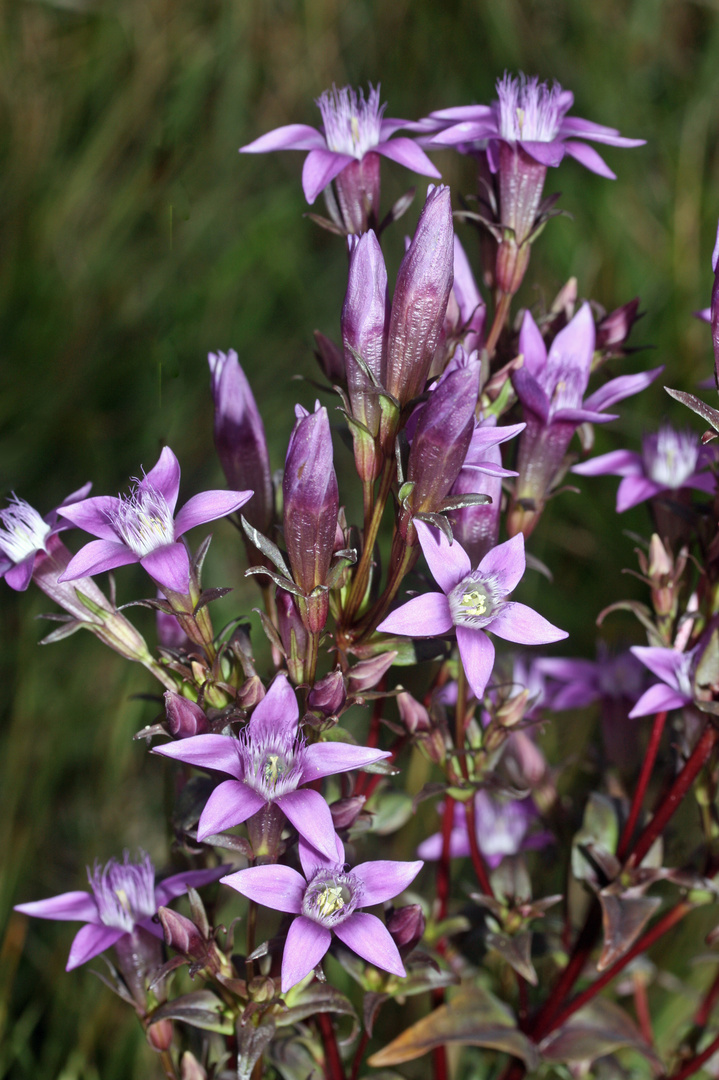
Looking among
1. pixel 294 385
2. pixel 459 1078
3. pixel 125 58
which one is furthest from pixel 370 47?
pixel 459 1078

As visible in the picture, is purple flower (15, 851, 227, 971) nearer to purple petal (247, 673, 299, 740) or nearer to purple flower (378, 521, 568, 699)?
purple petal (247, 673, 299, 740)

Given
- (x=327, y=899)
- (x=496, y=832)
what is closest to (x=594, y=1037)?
(x=496, y=832)

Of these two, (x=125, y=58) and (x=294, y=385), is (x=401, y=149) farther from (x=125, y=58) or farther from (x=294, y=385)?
(x=125, y=58)

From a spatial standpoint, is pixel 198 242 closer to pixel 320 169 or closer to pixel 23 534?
pixel 320 169

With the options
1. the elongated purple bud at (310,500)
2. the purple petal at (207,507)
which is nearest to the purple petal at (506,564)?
the elongated purple bud at (310,500)

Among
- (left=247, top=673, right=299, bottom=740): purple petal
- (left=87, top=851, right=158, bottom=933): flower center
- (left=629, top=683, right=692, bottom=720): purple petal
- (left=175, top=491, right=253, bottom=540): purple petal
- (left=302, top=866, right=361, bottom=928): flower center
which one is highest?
(left=175, top=491, right=253, bottom=540): purple petal

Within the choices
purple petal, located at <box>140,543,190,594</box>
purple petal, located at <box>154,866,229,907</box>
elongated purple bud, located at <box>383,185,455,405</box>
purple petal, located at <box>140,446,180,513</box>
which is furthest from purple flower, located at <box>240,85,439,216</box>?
purple petal, located at <box>154,866,229,907</box>

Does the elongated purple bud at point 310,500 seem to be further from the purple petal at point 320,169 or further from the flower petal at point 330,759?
the purple petal at point 320,169

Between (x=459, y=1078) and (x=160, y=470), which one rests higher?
(x=160, y=470)
